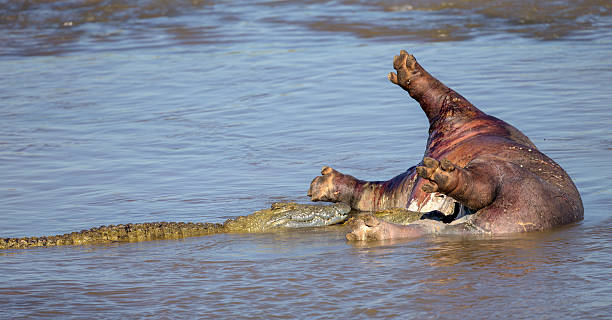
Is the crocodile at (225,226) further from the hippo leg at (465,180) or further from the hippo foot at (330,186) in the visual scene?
the hippo leg at (465,180)

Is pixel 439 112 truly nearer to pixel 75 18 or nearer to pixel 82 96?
pixel 82 96

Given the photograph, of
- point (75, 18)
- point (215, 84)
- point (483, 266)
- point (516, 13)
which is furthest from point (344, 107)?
point (75, 18)

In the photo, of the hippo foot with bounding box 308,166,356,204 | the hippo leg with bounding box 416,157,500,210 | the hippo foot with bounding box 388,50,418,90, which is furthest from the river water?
the hippo foot with bounding box 388,50,418,90

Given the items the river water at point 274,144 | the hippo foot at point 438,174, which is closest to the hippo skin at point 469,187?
the hippo foot at point 438,174

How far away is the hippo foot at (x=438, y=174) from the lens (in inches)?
187

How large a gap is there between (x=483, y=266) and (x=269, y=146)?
394cm

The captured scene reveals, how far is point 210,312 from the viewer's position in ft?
13.4

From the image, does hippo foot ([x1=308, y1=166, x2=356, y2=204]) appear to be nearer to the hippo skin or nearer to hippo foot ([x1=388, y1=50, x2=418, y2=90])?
the hippo skin

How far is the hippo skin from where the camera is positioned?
513 centimetres

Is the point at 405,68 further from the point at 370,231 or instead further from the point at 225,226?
the point at 225,226

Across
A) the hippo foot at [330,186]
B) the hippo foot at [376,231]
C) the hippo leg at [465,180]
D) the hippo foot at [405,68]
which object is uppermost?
the hippo foot at [405,68]

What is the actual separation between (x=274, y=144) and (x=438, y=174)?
3.72m

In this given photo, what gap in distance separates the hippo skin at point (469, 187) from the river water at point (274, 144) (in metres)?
0.13

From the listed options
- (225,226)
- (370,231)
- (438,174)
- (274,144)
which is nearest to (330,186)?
(225,226)
